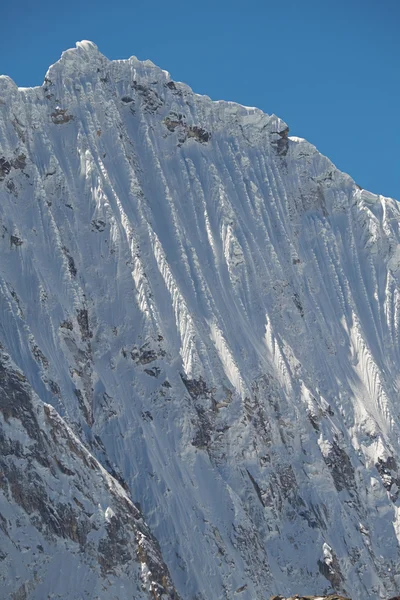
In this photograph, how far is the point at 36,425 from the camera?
99.1 metres

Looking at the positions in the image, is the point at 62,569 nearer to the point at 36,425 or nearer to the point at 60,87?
the point at 36,425

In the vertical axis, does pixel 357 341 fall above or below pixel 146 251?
below

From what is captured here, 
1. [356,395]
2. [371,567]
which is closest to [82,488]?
[371,567]

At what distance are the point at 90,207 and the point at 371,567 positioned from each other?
43.8m

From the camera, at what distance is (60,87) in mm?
133625

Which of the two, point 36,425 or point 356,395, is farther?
point 356,395

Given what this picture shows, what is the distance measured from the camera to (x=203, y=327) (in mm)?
124125

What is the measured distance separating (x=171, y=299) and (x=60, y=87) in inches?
1068

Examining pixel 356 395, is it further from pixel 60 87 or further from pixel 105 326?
pixel 60 87

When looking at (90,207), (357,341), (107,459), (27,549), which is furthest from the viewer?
(357,341)

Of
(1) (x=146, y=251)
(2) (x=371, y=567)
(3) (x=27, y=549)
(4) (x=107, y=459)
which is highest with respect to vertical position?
(1) (x=146, y=251)

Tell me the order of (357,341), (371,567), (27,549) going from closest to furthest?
(27,549), (371,567), (357,341)

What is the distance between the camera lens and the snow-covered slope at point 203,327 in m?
109

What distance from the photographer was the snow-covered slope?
4289 inches
